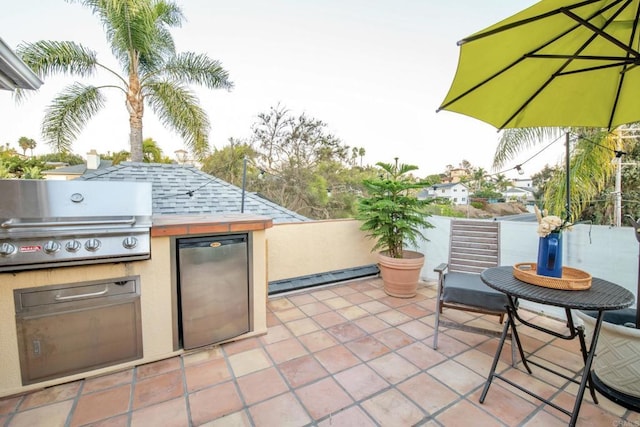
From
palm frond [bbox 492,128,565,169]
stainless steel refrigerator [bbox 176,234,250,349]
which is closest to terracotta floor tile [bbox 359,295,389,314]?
stainless steel refrigerator [bbox 176,234,250,349]

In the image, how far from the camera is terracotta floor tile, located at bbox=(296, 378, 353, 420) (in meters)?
1.76

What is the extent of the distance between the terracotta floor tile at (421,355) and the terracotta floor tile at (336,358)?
1.43ft

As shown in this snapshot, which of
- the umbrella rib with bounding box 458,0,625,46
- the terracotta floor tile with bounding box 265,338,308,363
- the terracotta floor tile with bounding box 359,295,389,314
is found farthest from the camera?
the terracotta floor tile with bounding box 359,295,389,314

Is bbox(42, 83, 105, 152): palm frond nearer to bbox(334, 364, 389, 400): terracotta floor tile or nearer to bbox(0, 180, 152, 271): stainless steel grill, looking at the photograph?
bbox(0, 180, 152, 271): stainless steel grill

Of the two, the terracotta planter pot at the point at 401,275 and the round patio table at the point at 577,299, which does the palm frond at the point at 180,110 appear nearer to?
the terracotta planter pot at the point at 401,275

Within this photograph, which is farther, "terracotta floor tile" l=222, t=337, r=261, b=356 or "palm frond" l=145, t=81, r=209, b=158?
"palm frond" l=145, t=81, r=209, b=158

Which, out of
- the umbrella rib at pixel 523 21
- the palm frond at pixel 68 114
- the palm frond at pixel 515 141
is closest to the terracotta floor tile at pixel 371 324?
the umbrella rib at pixel 523 21

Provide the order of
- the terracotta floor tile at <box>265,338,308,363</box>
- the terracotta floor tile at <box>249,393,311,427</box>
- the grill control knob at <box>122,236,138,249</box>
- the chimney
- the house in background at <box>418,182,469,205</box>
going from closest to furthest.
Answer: the terracotta floor tile at <box>249,393,311,427</box> < the grill control knob at <box>122,236,138,249</box> < the terracotta floor tile at <box>265,338,308,363</box> < the house in background at <box>418,182,469,205</box> < the chimney

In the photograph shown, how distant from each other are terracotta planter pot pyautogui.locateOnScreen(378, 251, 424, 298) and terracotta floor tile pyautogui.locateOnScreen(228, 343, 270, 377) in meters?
1.92

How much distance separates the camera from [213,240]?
234cm

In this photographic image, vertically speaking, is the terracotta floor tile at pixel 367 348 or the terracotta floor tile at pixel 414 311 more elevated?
the terracotta floor tile at pixel 414 311

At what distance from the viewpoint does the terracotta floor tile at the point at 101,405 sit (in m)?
1.68

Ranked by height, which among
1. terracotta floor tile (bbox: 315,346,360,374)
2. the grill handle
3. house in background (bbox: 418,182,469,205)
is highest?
house in background (bbox: 418,182,469,205)

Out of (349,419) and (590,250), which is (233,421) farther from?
(590,250)
